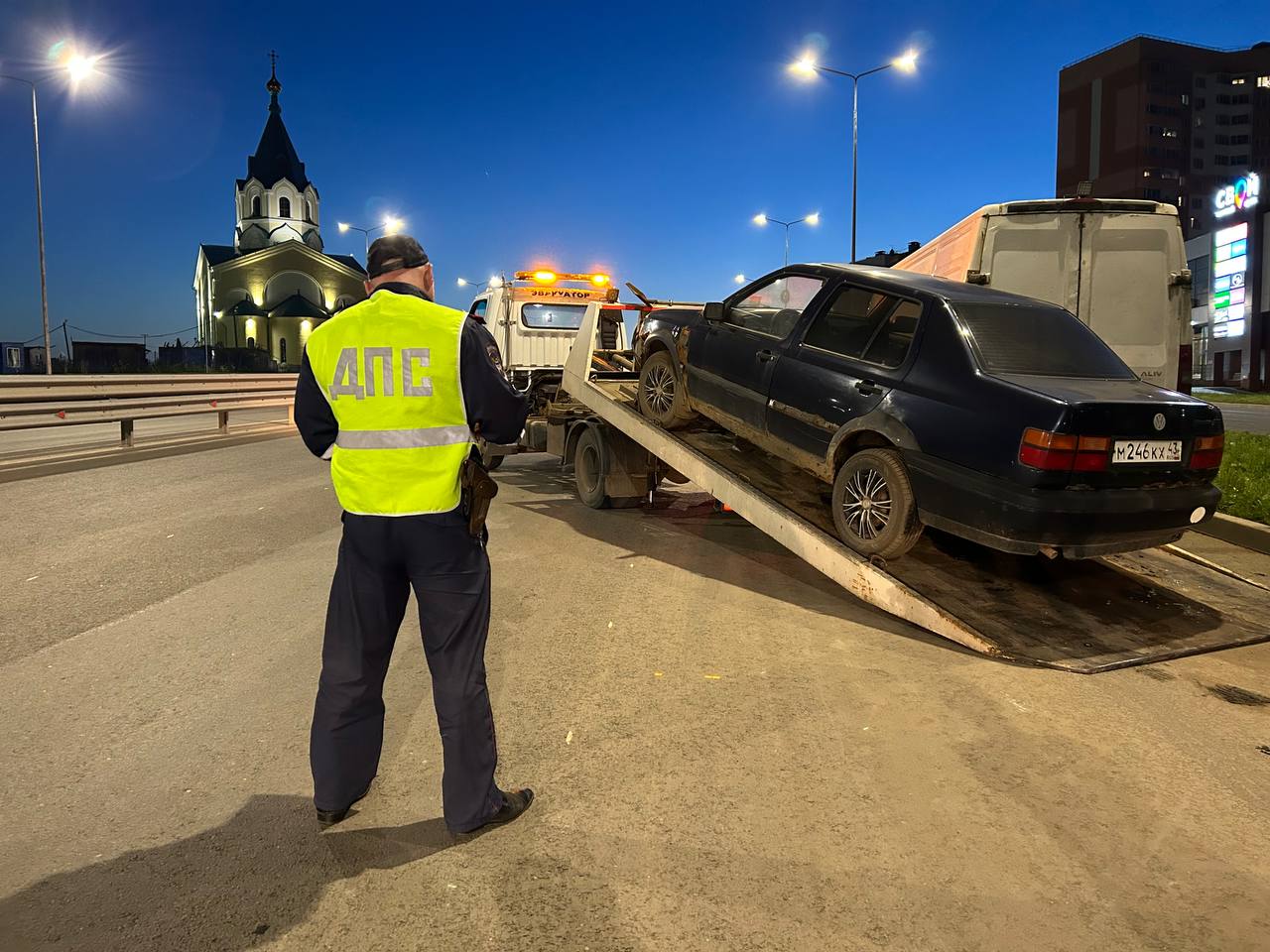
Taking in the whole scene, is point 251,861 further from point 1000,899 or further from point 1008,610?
point 1008,610

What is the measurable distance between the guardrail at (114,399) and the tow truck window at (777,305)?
10365 millimetres

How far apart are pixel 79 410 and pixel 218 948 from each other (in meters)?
13.5

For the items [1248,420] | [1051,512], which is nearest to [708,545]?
[1051,512]

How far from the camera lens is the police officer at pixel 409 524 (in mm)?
2822

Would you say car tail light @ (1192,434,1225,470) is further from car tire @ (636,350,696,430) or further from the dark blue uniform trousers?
the dark blue uniform trousers

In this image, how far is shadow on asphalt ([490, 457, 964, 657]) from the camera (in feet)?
18.6

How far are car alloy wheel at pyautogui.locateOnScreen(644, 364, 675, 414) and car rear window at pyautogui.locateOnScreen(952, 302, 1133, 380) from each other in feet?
9.03

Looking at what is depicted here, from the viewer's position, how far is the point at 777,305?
6703mm

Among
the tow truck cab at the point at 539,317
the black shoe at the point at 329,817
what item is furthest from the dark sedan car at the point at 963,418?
the tow truck cab at the point at 539,317

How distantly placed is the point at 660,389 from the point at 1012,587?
Answer: 341 centimetres

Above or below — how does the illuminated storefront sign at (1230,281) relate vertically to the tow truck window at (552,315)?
above

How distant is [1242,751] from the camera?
3582mm

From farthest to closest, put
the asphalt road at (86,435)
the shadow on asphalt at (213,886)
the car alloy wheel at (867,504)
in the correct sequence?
the asphalt road at (86,435)
the car alloy wheel at (867,504)
the shadow on asphalt at (213,886)

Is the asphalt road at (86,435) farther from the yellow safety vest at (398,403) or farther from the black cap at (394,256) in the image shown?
the yellow safety vest at (398,403)
